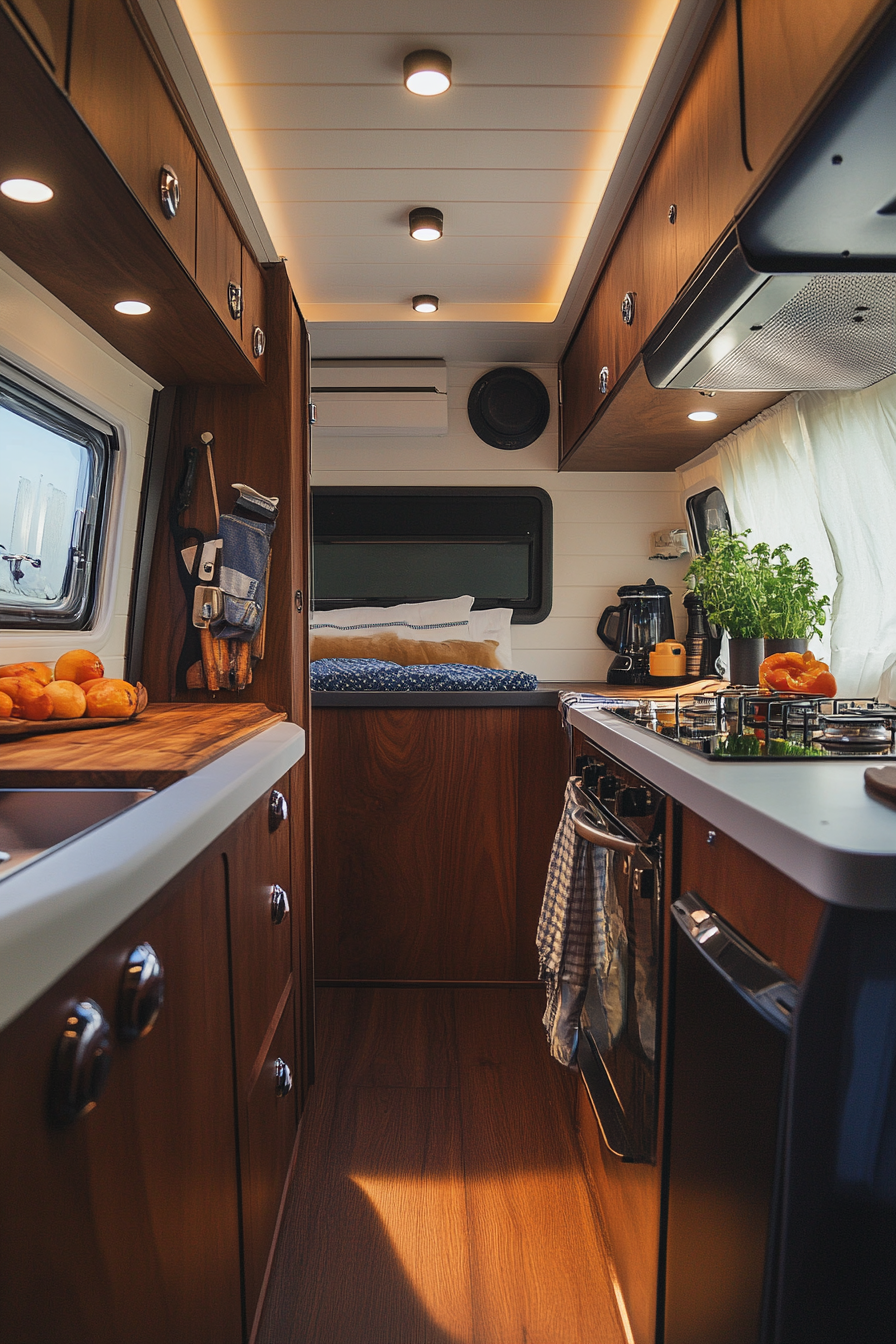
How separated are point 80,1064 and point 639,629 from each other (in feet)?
8.76

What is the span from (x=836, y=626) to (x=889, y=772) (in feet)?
4.55

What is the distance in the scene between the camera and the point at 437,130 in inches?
73.7

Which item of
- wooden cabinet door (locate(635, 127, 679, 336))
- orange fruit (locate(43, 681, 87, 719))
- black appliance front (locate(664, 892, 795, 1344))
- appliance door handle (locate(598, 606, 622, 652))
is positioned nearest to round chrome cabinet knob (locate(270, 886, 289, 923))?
orange fruit (locate(43, 681, 87, 719))

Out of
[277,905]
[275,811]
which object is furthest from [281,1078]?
[275,811]

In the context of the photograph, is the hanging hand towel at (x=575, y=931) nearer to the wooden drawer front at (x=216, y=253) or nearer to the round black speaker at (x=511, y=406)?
Answer: the wooden drawer front at (x=216, y=253)

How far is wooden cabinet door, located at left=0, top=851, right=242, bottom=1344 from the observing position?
20.5 inches

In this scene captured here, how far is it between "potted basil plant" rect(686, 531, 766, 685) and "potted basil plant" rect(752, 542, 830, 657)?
0.06 ft

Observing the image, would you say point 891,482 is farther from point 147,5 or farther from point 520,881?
point 147,5

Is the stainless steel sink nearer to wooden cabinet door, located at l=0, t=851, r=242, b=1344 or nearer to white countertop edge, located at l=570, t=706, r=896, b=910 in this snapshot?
wooden cabinet door, located at l=0, t=851, r=242, b=1344

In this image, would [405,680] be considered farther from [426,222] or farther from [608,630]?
[426,222]

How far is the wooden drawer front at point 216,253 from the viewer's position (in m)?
1.56

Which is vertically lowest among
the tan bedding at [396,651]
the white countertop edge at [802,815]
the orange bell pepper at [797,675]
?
the white countertop edge at [802,815]

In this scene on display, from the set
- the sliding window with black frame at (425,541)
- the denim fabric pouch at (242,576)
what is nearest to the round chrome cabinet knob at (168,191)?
the denim fabric pouch at (242,576)

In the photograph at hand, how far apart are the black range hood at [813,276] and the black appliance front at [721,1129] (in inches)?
39.4
